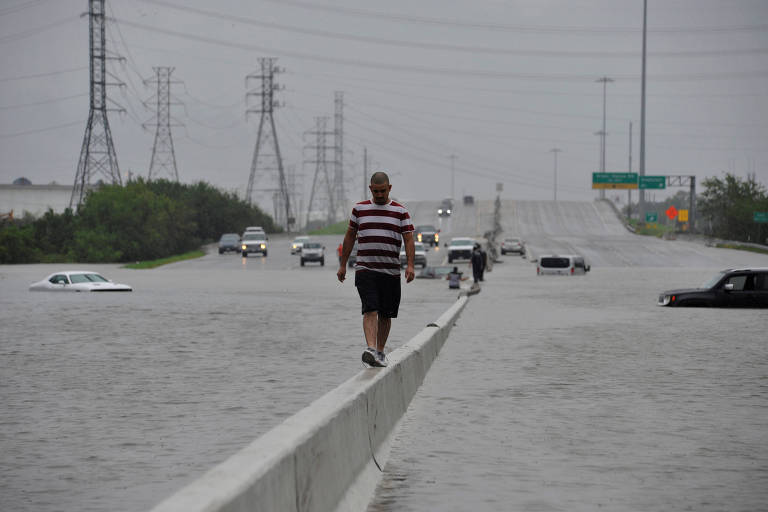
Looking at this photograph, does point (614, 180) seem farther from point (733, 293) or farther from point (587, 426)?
point (587, 426)

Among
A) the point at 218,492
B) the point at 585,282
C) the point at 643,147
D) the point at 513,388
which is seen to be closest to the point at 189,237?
the point at 643,147

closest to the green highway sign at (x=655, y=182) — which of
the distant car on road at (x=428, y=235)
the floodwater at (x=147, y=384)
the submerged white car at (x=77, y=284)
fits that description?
the distant car on road at (x=428, y=235)

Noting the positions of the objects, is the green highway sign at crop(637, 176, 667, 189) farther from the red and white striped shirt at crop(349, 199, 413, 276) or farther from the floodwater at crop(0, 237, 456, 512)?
the red and white striped shirt at crop(349, 199, 413, 276)

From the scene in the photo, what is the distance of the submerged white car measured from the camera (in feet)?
149

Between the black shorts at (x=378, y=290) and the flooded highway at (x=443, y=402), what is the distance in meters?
1.10

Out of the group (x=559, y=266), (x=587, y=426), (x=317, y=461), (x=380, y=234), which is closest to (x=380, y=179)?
(x=380, y=234)

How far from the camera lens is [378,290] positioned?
10555 mm

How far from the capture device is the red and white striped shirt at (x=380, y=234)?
10.4 m

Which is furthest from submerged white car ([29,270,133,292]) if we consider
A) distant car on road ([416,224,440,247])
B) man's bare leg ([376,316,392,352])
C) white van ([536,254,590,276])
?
distant car on road ([416,224,440,247])

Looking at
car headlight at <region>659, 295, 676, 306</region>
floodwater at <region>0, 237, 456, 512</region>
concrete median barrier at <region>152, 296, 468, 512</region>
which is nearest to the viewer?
concrete median barrier at <region>152, 296, 468, 512</region>

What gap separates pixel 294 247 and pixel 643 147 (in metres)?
31.9

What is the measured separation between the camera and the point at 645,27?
9700cm

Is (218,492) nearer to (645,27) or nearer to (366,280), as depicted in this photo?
(366,280)

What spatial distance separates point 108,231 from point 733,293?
264ft
